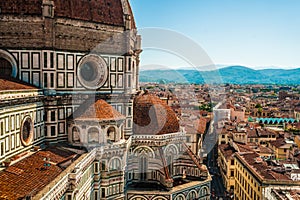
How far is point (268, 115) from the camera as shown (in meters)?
82.1

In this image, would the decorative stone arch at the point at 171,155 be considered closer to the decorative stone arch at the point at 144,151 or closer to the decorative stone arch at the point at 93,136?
the decorative stone arch at the point at 144,151

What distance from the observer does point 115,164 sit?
75.2 ft

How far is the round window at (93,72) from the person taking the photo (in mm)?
24438

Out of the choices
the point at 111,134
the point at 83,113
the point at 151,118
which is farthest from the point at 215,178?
the point at 83,113

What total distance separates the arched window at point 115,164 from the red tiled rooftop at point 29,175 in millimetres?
3407

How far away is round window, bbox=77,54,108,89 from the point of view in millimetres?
24438

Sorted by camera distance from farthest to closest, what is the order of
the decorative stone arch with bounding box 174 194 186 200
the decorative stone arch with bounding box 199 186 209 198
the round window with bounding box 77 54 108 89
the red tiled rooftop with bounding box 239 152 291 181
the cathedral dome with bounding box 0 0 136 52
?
the red tiled rooftop with bounding box 239 152 291 181 → the decorative stone arch with bounding box 199 186 209 198 → the decorative stone arch with bounding box 174 194 186 200 → the round window with bounding box 77 54 108 89 → the cathedral dome with bounding box 0 0 136 52

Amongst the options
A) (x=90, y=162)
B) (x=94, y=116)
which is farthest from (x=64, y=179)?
(x=94, y=116)

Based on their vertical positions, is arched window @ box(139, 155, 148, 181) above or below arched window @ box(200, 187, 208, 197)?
above

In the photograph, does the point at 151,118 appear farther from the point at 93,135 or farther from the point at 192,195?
the point at 192,195

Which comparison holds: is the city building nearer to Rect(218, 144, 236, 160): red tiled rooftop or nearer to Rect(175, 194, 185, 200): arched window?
Rect(175, 194, 185, 200): arched window

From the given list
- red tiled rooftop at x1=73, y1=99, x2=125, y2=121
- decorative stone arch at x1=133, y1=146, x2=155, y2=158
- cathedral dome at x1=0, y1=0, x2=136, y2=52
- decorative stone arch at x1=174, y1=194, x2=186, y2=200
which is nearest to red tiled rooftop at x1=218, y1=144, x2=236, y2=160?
decorative stone arch at x1=174, y1=194, x2=186, y2=200

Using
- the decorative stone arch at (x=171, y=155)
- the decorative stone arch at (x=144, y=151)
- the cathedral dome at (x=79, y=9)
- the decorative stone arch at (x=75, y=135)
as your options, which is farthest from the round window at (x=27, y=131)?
the decorative stone arch at (x=171, y=155)

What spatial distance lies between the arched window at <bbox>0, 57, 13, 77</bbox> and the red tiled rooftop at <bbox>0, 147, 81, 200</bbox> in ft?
18.7
